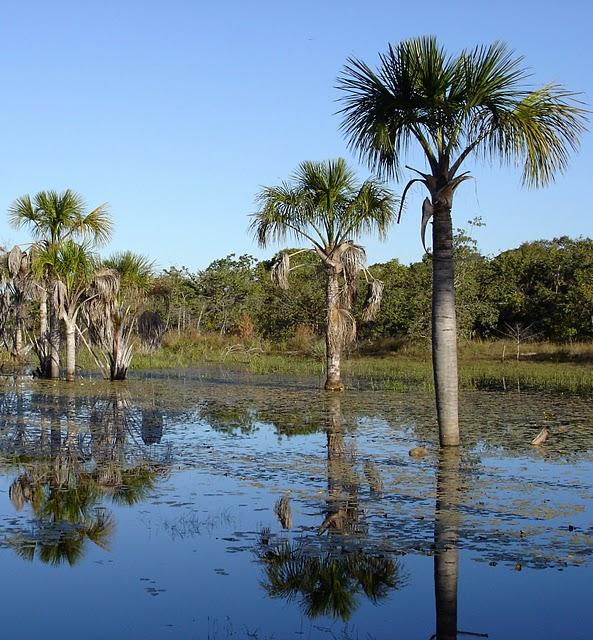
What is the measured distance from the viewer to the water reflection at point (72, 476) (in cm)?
738

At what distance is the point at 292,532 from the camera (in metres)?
7.65

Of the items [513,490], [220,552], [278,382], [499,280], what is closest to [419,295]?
[499,280]

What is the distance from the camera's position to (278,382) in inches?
1036

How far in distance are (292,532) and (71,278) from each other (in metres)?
19.5

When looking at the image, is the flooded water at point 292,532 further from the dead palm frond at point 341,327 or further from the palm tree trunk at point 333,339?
the dead palm frond at point 341,327

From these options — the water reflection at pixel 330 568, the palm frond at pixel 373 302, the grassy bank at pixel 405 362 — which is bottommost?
the water reflection at pixel 330 568

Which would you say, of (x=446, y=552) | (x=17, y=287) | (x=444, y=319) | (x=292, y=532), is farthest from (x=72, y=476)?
(x=17, y=287)

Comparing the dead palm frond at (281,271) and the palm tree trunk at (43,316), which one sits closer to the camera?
the dead palm frond at (281,271)

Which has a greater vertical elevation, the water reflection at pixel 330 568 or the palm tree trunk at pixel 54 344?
Answer: the palm tree trunk at pixel 54 344

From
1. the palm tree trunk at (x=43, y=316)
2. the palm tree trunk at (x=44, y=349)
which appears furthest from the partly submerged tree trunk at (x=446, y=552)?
the palm tree trunk at (x=43, y=316)

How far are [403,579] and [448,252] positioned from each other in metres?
6.74

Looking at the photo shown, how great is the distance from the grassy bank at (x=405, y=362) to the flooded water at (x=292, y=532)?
35.7 feet

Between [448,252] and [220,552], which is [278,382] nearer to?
[448,252]

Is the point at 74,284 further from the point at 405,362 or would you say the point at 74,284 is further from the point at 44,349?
the point at 405,362
